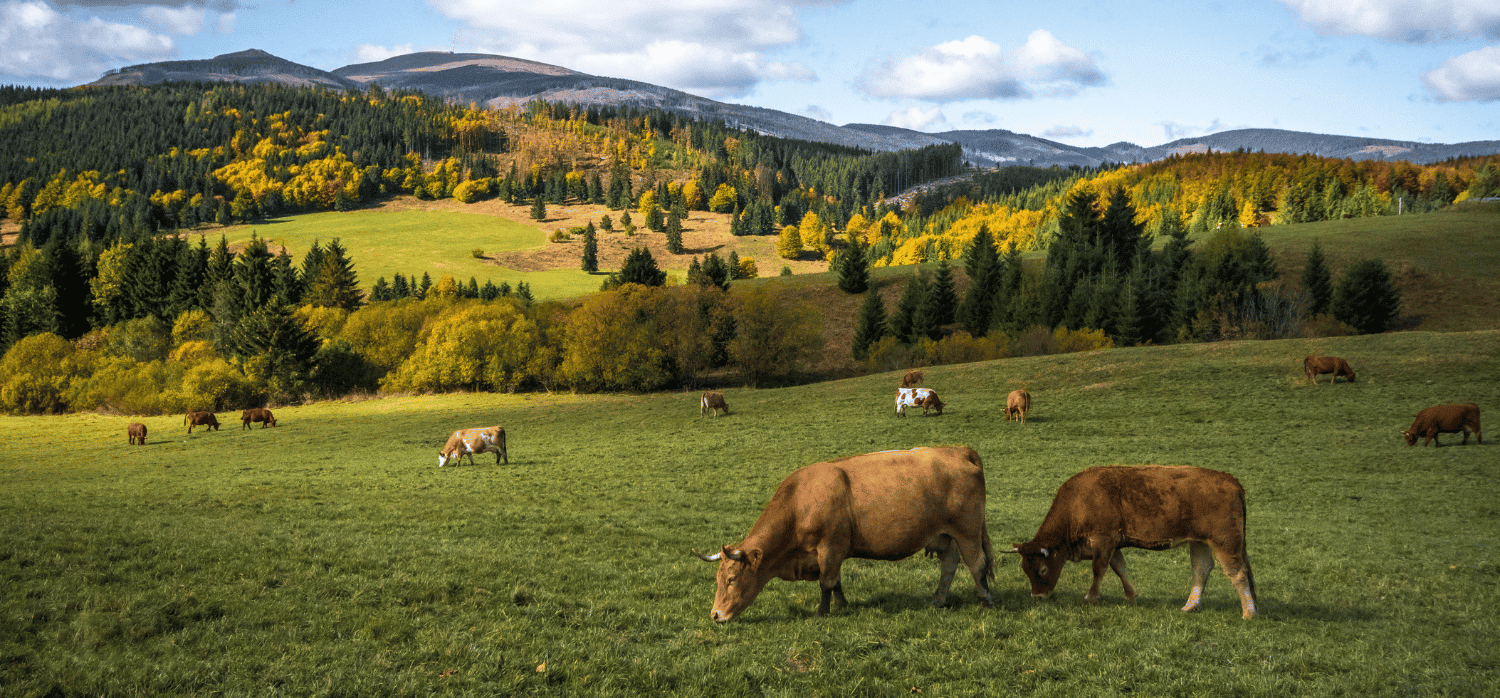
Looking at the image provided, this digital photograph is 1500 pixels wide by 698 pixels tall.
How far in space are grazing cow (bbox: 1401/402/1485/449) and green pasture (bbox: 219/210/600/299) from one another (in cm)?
10818

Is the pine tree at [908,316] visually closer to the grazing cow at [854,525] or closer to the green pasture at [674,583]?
the green pasture at [674,583]

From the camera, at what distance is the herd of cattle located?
10039 millimetres

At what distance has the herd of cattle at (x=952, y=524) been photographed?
10.0 m

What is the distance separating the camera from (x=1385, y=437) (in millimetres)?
29000

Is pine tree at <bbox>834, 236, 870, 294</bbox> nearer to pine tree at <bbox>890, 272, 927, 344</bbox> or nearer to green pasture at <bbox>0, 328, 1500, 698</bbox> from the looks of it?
pine tree at <bbox>890, 272, 927, 344</bbox>

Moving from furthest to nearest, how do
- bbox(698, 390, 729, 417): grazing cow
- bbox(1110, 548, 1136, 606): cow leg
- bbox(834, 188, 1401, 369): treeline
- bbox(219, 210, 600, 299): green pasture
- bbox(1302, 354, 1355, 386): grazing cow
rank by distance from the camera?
bbox(219, 210, 600, 299): green pasture → bbox(834, 188, 1401, 369): treeline → bbox(698, 390, 729, 417): grazing cow → bbox(1302, 354, 1355, 386): grazing cow → bbox(1110, 548, 1136, 606): cow leg

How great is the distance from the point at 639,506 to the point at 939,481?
13168 mm

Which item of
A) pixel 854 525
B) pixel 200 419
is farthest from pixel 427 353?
pixel 854 525

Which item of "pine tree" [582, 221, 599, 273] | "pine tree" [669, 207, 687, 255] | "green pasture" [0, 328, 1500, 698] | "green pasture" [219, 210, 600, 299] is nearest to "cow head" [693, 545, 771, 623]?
"green pasture" [0, 328, 1500, 698]

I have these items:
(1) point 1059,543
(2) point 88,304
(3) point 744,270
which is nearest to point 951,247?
(3) point 744,270

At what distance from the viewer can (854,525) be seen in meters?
10.1

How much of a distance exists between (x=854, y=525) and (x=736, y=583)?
1.72m

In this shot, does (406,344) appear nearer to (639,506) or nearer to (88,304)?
(88,304)

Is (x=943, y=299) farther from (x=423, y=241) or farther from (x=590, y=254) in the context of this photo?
(x=423, y=241)
